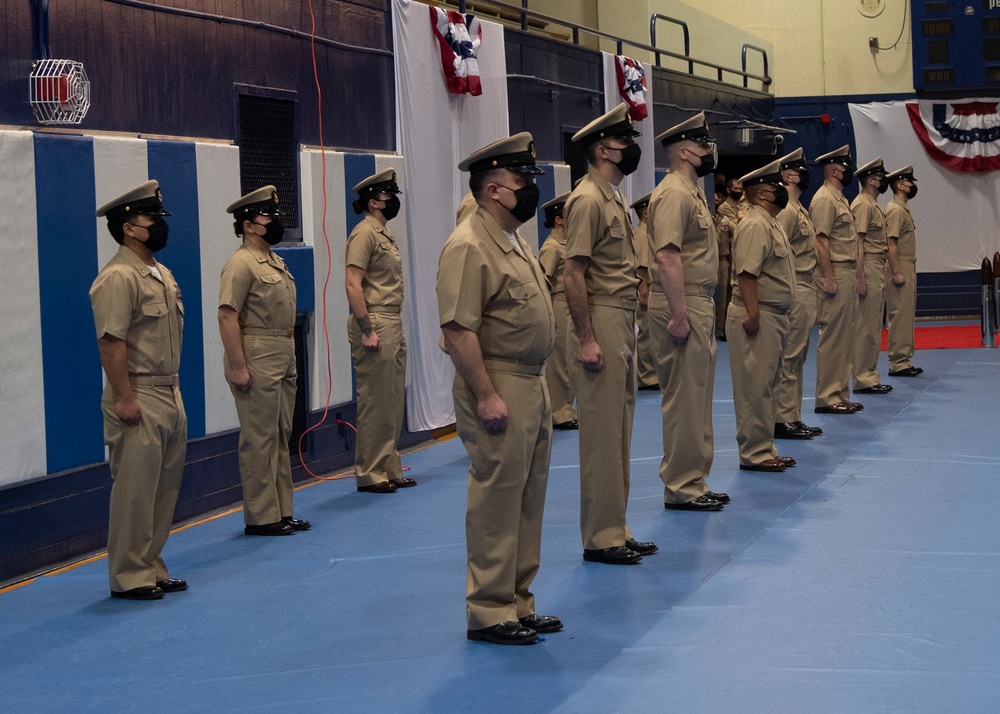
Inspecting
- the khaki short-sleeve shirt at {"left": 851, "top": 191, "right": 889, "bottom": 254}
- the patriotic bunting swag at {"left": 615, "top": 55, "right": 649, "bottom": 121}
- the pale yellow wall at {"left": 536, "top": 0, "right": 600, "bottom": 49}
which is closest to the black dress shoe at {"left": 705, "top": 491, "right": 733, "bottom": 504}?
the khaki short-sleeve shirt at {"left": 851, "top": 191, "right": 889, "bottom": 254}

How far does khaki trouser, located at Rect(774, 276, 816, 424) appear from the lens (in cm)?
839

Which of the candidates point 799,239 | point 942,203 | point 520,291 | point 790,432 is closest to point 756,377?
point 790,432

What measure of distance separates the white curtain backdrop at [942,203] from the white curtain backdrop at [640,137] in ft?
19.5

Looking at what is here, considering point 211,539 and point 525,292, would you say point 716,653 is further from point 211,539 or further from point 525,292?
point 211,539

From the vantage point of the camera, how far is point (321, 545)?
6.10 m

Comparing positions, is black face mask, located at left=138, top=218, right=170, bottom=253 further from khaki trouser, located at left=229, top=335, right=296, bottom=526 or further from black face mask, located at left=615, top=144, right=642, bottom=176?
black face mask, located at left=615, top=144, right=642, bottom=176

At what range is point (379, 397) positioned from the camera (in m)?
7.48

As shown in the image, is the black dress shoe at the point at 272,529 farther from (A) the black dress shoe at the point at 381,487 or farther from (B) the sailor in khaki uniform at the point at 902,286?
(B) the sailor in khaki uniform at the point at 902,286

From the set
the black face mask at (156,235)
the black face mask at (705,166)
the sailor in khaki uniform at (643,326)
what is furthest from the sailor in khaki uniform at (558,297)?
the black face mask at (156,235)

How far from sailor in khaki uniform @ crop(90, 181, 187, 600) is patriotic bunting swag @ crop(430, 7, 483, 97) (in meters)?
4.54

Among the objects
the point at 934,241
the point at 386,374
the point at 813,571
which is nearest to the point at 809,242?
the point at 386,374

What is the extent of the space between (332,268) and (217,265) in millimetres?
1274

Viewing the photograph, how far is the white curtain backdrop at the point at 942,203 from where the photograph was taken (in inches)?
722

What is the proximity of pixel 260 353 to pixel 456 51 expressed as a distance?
13.2 feet
